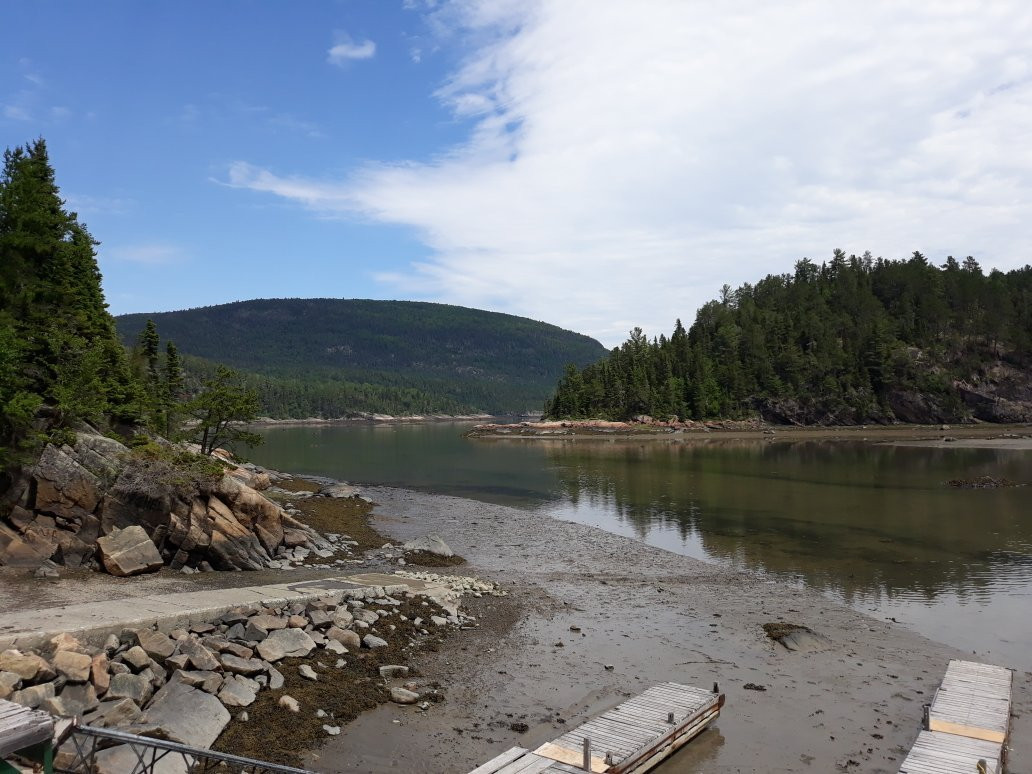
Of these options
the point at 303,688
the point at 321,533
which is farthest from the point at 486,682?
the point at 321,533

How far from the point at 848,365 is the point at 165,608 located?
175581 mm

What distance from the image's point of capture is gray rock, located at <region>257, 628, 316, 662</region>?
672 inches

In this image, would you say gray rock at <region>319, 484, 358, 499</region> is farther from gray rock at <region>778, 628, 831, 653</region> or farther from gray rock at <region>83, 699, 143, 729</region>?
gray rock at <region>83, 699, 143, 729</region>

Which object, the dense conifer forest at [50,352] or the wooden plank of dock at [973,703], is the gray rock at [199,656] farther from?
the wooden plank of dock at [973,703]

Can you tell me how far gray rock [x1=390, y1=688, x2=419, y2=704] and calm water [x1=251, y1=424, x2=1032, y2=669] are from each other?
1644 cm

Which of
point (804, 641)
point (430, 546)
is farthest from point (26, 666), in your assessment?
point (430, 546)

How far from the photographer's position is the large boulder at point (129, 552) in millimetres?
22875

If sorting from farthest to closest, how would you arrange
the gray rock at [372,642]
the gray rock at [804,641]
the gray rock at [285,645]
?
1. the gray rock at [804,641]
2. the gray rock at [372,642]
3. the gray rock at [285,645]

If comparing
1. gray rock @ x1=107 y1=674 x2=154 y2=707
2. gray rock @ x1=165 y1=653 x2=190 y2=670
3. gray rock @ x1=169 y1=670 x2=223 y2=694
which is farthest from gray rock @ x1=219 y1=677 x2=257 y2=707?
gray rock @ x1=107 y1=674 x2=154 y2=707

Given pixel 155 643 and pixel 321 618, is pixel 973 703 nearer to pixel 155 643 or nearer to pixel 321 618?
pixel 321 618

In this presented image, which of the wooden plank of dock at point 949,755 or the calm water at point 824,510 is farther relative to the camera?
the calm water at point 824,510

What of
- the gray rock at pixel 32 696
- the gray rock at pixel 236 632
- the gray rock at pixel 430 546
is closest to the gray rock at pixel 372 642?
the gray rock at pixel 236 632

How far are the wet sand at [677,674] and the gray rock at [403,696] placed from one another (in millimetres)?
391

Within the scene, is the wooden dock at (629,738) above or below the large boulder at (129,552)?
below
